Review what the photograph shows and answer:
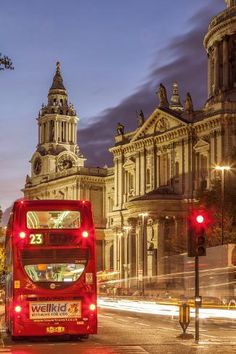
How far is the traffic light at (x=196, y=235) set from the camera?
990 inches

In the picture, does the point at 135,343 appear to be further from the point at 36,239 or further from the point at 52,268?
the point at 36,239

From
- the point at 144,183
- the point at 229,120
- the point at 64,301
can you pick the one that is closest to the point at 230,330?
the point at 64,301

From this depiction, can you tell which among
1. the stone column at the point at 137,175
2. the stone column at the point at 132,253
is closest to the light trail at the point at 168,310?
the stone column at the point at 132,253

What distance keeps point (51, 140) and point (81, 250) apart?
112588 millimetres

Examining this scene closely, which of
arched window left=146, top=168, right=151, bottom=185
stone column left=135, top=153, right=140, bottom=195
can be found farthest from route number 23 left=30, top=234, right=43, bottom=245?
stone column left=135, top=153, right=140, bottom=195

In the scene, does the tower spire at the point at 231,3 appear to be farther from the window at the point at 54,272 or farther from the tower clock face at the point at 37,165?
the window at the point at 54,272

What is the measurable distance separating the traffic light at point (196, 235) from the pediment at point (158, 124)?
6780 cm

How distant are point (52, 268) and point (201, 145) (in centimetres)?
6529

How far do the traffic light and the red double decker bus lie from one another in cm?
290

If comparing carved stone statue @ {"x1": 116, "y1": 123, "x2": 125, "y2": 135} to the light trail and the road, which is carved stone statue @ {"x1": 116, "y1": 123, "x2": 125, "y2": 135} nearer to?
the light trail

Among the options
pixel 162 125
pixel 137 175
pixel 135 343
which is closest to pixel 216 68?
pixel 162 125

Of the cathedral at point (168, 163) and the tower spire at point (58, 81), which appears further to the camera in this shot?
the tower spire at point (58, 81)

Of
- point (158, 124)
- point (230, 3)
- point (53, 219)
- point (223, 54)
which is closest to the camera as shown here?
point (53, 219)

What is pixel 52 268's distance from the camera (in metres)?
24.7
